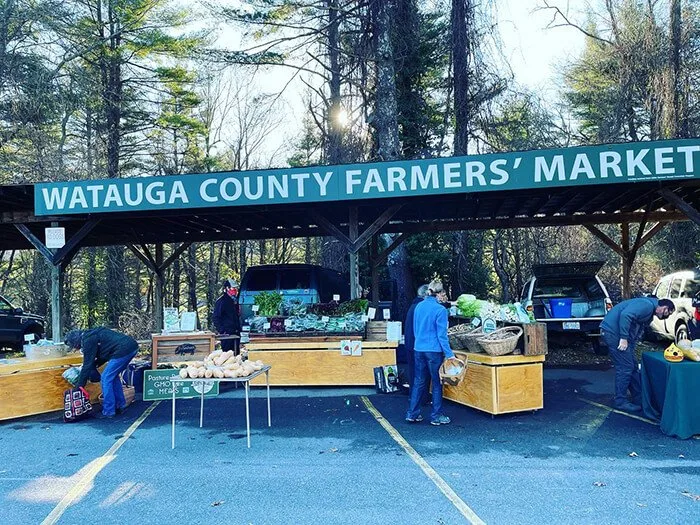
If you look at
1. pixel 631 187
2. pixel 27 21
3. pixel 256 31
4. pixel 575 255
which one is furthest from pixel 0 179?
pixel 575 255

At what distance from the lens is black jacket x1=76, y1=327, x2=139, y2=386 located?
7.56 metres

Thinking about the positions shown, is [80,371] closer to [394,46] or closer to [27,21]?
[394,46]

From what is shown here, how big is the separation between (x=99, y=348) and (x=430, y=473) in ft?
16.2

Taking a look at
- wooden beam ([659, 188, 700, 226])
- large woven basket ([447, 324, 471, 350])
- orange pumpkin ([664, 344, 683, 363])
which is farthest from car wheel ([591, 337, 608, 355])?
orange pumpkin ([664, 344, 683, 363])

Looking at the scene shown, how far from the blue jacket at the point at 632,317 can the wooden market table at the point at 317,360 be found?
337cm

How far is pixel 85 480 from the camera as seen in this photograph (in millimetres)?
5250

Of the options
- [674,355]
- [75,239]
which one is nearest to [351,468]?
[674,355]

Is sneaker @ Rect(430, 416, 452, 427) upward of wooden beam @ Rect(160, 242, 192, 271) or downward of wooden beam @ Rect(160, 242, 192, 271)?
downward

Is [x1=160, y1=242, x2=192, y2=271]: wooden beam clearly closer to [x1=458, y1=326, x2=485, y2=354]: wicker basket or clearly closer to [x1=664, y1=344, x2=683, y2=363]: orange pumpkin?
[x1=458, y1=326, x2=485, y2=354]: wicker basket

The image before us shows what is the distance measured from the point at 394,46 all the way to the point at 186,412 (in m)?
13.2

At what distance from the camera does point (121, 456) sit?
5.98 m

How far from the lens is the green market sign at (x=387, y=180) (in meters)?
8.66

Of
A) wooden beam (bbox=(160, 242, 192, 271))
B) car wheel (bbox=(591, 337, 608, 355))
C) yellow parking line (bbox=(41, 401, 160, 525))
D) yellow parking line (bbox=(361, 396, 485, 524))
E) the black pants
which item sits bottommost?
yellow parking line (bbox=(361, 396, 485, 524))

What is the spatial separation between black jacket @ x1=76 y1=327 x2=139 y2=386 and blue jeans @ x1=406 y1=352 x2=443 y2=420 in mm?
4023
